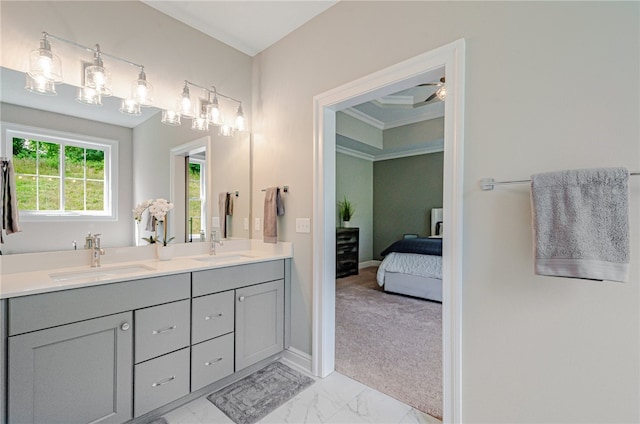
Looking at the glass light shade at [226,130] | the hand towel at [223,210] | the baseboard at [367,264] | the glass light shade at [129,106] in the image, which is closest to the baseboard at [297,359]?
the hand towel at [223,210]

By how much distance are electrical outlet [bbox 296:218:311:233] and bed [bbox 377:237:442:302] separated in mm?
2264

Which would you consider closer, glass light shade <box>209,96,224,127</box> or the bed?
glass light shade <box>209,96,224,127</box>

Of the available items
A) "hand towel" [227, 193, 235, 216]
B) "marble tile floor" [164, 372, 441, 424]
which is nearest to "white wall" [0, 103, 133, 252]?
"hand towel" [227, 193, 235, 216]

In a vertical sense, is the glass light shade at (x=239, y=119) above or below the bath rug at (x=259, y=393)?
above

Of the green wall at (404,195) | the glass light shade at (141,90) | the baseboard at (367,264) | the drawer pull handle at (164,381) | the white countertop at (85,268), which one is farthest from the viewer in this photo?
the baseboard at (367,264)

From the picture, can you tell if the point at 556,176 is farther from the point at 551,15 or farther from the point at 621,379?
the point at 621,379

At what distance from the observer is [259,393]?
189 centimetres

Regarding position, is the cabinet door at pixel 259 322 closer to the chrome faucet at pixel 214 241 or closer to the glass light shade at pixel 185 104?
the chrome faucet at pixel 214 241

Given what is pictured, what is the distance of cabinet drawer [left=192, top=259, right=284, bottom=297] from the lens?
1.80 meters

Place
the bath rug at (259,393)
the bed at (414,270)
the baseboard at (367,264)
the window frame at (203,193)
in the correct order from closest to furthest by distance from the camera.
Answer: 1. the bath rug at (259,393)
2. the window frame at (203,193)
3. the bed at (414,270)
4. the baseboard at (367,264)

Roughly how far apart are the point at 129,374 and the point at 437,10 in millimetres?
2585

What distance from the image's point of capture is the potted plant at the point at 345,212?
5.64 meters

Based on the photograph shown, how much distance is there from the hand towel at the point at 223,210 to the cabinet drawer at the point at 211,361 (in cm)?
97

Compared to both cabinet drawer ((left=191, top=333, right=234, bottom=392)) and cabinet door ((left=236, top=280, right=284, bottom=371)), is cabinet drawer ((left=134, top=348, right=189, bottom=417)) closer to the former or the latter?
cabinet drawer ((left=191, top=333, right=234, bottom=392))
